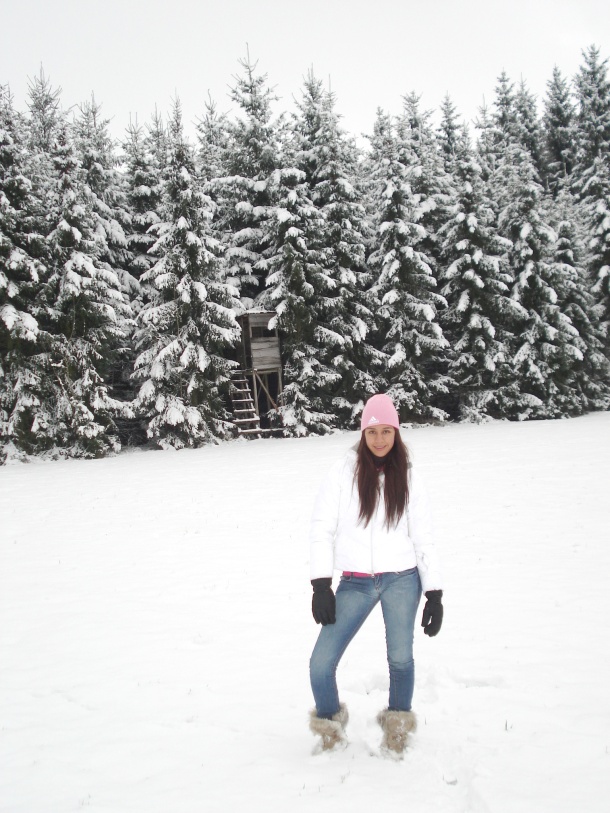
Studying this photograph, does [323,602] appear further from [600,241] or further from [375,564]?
[600,241]

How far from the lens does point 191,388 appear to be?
20.4m

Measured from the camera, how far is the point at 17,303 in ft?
62.1

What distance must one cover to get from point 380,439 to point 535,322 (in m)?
24.3

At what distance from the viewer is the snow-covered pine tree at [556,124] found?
43281 mm

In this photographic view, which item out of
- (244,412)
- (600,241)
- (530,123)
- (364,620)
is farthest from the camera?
(530,123)

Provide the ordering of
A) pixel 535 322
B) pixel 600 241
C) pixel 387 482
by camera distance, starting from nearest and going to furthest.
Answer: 1. pixel 387 482
2. pixel 535 322
3. pixel 600 241

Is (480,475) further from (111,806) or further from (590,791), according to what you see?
(111,806)

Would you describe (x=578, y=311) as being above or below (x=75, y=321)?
above

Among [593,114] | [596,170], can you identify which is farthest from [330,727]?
[593,114]

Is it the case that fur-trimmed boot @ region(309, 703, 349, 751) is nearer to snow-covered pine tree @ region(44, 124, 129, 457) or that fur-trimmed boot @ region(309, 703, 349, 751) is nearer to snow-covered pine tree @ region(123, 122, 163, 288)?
snow-covered pine tree @ region(44, 124, 129, 457)

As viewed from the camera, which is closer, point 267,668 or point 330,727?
point 330,727

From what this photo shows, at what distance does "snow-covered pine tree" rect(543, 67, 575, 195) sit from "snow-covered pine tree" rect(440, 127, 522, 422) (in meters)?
22.2

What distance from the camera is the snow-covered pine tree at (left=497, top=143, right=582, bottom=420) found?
25.3 meters

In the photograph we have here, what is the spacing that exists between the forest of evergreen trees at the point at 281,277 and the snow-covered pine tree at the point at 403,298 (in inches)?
3.8
